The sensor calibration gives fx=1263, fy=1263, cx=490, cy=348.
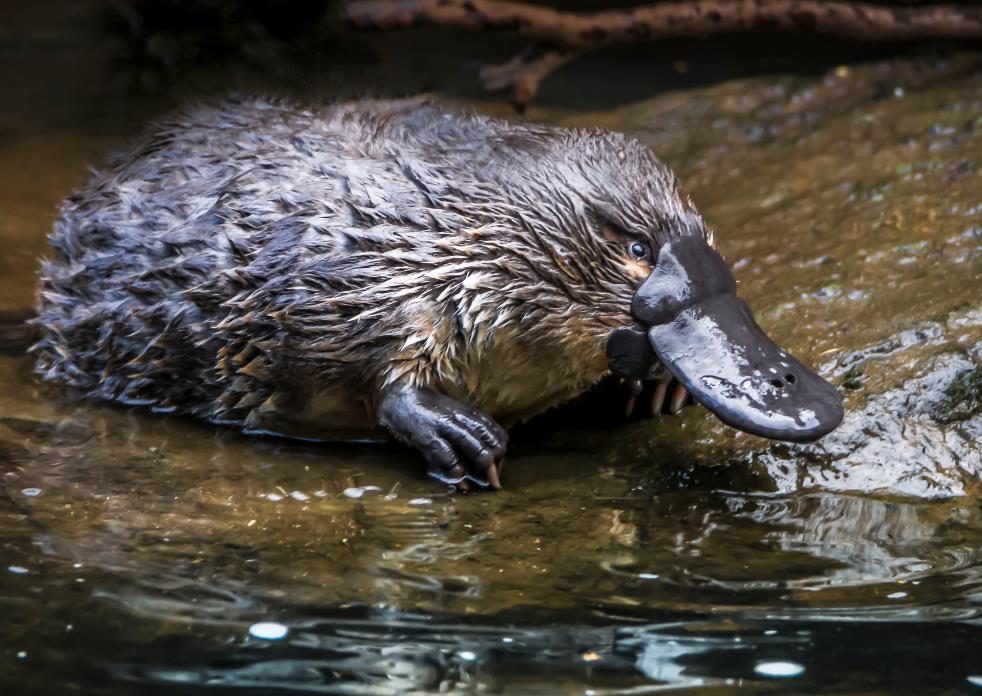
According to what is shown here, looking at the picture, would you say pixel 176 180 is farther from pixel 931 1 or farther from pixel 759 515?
pixel 931 1

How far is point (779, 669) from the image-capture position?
2.19 m

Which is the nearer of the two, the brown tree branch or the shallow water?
the shallow water

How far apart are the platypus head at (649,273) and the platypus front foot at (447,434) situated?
0.37m

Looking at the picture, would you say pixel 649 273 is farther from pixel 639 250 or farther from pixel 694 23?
pixel 694 23

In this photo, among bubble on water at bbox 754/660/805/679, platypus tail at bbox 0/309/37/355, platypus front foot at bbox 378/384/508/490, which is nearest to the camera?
bubble on water at bbox 754/660/805/679

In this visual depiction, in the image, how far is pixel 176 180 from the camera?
11.5ft

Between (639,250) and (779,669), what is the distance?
121 centimetres

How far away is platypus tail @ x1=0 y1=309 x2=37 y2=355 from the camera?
388cm

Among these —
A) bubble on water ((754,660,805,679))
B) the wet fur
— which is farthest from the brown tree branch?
bubble on water ((754,660,805,679))

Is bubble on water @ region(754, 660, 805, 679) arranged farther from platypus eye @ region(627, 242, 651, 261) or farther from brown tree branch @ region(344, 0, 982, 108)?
brown tree branch @ region(344, 0, 982, 108)

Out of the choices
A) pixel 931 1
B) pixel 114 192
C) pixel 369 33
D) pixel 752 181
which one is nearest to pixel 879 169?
pixel 752 181

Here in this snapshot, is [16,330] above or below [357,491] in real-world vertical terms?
above

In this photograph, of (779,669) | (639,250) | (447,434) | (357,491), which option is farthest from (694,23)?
(779,669)

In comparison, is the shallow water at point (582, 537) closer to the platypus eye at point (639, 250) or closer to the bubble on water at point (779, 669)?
the bubble on water at point (779, 669)
